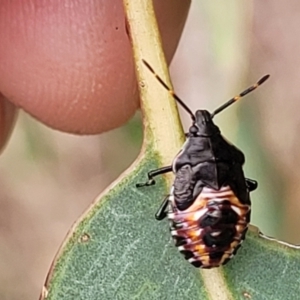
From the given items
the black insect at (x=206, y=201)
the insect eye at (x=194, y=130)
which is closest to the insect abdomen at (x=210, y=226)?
the black insect at (x=206, y=201)

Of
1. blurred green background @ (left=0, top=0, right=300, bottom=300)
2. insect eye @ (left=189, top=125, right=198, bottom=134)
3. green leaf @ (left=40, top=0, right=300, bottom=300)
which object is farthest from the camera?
blurred green background @ (left=0, top=0, right=300, bottom=300)

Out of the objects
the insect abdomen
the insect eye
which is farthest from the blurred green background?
the insect abdomen

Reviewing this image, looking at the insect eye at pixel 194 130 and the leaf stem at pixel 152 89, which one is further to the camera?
the insect eye at pixel 194 130

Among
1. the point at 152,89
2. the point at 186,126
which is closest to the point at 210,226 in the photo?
the point at 152,89

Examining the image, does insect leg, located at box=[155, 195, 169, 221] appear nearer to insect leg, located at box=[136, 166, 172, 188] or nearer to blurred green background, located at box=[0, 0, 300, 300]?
insect leg, located at box=[136, 166, 172, 188]

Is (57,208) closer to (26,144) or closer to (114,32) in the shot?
(26,144)

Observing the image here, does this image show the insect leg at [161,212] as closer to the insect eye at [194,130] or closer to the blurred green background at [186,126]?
the insect eye at [194,130]
